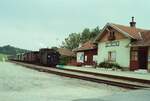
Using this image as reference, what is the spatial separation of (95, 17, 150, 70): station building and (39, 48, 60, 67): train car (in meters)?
5.58

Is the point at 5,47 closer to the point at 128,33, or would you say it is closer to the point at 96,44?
the point at 96,44

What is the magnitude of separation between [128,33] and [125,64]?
339 cm

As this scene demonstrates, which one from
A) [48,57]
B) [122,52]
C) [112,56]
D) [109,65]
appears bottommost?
[109,65]

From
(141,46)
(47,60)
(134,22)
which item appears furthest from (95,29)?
(141,46)

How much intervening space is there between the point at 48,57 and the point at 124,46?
940 centimetres

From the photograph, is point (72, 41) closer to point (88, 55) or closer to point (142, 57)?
point (88, 55)

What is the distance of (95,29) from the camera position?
275 feet

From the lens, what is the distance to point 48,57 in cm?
3731

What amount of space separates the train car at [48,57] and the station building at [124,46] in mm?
5576

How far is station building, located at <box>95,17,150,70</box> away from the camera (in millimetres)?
31359

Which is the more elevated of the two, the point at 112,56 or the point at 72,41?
the point at 72,41

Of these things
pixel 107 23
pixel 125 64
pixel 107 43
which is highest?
pixel 107 23

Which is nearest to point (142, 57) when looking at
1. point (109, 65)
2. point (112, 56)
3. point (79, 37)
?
point (109, 65)

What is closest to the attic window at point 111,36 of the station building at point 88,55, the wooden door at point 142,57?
the station building at point 88,55
